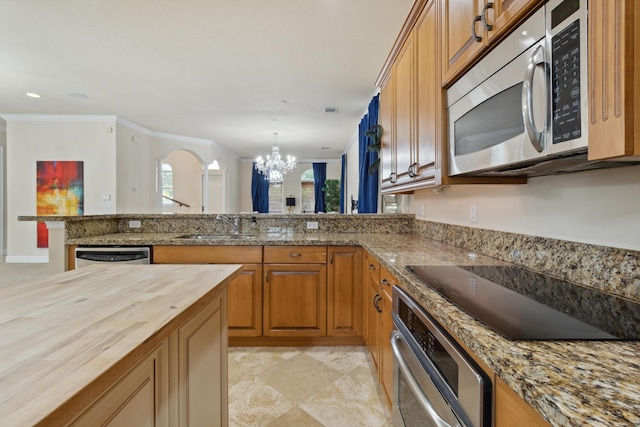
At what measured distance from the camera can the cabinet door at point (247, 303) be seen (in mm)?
2400

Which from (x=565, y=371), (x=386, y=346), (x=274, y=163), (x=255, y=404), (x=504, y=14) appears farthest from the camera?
(x=274, y=163)

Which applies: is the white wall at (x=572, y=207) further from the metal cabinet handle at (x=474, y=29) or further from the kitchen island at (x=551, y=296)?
the metal cabinet handle at (x=474, y=29)

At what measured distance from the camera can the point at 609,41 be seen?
0.61 meters

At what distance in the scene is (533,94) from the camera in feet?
2.64

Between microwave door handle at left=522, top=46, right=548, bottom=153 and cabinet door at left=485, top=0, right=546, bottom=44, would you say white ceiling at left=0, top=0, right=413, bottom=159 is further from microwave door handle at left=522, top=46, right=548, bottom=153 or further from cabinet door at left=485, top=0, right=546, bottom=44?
microwave door handle at left=522, top=46, right=548, bottom=153

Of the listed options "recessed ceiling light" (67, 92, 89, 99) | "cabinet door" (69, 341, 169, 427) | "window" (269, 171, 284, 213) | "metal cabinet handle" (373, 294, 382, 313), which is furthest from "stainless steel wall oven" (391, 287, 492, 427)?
"window" (269, 171, 284, 213)

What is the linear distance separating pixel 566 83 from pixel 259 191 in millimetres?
9476

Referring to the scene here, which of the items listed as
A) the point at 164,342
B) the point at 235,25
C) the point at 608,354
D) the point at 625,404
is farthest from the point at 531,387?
the point at 235,25

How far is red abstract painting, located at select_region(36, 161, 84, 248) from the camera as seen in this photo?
17.0ft

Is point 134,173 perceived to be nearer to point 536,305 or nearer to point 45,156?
point 45,156

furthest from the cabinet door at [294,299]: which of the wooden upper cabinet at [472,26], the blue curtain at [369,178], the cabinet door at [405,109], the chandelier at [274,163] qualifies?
the chandelier at [274,163]

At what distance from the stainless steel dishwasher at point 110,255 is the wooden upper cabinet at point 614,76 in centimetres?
273

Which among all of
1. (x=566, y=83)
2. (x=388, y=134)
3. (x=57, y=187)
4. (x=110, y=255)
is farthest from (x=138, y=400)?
(x=57, y=187)

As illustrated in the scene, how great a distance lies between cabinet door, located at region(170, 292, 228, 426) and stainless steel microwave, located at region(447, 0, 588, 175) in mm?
1189
